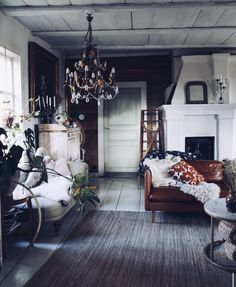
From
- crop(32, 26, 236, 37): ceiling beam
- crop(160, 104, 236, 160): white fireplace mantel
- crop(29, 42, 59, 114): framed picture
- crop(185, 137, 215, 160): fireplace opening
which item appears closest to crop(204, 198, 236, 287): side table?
crop(32, 26, 236, 37): ceiling beam

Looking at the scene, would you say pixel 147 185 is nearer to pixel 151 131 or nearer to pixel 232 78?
pixel 151 131

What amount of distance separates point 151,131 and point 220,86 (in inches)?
60.5

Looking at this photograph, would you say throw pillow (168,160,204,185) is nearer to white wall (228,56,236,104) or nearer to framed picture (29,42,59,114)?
framed picture (29,42,59,114)

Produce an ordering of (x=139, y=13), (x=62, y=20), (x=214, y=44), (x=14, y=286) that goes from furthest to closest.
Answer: (x=214, y=44) < (x=62, y=20) < (x=139, y=13) < (x=14, y=286)

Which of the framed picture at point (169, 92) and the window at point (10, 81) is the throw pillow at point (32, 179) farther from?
the framed picture at point (169, 92)

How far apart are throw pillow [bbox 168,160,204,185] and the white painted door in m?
3.10

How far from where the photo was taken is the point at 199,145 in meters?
6.81

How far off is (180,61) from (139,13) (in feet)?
9.24

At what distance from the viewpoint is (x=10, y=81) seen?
15.2 ft

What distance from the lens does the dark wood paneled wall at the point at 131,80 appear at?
24.1 ft

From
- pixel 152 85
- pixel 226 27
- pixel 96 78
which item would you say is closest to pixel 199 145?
pixel 152 85

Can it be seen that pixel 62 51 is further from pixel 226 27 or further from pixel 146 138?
pixel 226 27

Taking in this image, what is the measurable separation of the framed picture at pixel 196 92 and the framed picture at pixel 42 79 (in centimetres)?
246

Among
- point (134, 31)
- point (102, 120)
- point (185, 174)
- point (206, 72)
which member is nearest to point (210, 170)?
point (185, 174)
